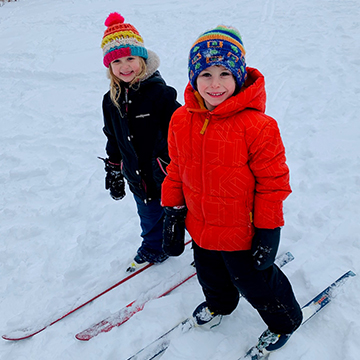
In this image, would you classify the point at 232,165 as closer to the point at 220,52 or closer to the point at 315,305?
the point at 220,52

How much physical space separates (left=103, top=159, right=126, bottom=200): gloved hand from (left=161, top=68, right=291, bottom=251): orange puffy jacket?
3.37 feet

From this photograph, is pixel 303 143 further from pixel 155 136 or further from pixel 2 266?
pixel 2 266

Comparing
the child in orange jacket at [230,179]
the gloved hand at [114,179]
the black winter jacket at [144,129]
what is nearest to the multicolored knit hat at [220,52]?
the child in orange jacket at [230,179]

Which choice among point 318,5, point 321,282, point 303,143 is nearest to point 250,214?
point 321,282

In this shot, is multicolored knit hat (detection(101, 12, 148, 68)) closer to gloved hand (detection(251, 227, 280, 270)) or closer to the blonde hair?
the blonde hair

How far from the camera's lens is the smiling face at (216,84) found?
1.49m

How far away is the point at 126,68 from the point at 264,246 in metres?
1.49

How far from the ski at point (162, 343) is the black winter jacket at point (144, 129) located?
1012mm

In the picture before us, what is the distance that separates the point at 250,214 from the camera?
1678 millimetres

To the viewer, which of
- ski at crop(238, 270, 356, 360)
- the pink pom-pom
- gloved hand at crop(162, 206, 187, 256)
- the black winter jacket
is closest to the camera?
gloved hand at crop(162, 206, 187, 256)

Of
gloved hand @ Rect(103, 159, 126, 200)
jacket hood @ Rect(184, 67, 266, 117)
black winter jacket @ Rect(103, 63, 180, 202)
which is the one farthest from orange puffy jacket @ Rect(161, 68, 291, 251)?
gloved hand @ Rect(103, 159, 126, 200)

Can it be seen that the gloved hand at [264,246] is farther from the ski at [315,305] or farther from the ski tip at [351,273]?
the ski tip at [351,273]

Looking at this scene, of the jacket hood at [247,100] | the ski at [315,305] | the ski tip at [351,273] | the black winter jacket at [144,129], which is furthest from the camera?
the ski tip at [351,273]

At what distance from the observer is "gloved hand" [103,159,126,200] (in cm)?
273
